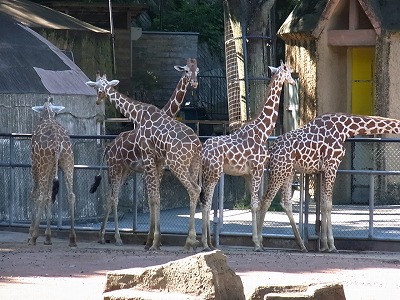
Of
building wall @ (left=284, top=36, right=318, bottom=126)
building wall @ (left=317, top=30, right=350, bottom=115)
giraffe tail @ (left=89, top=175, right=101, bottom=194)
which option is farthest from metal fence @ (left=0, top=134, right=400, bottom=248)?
building wall @ (left=284, top=36, right=318, bottom=126)

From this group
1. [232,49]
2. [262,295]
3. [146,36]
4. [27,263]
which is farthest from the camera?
[146,36]

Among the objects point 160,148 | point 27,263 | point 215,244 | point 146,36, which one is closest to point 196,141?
point 160,148

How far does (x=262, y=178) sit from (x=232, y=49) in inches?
263

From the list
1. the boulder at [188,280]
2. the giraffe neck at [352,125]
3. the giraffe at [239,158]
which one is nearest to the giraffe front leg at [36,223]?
the giraffe at [239,158]

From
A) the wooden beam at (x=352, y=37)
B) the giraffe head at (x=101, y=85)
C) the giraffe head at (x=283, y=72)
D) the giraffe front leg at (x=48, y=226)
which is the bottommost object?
the giraffe front leg at (x=48, y=226)

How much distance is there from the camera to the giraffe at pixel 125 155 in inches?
672

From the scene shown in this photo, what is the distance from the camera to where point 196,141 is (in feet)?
54.0

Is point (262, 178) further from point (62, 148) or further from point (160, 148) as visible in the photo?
point (62, 148)

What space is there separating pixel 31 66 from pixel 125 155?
502 cm

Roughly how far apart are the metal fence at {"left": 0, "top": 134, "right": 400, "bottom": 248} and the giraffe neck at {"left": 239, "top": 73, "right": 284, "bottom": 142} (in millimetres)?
907

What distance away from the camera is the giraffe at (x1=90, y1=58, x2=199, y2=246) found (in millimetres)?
17062

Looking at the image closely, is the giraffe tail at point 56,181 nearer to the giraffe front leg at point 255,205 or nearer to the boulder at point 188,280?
the giraffe front leg at point 255,205

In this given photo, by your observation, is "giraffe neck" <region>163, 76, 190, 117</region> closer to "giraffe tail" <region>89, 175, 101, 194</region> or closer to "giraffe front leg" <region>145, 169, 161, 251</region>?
"giraffe front leg" <region>145, 169, 161, 251</region>

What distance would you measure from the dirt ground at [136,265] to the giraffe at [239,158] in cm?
65
